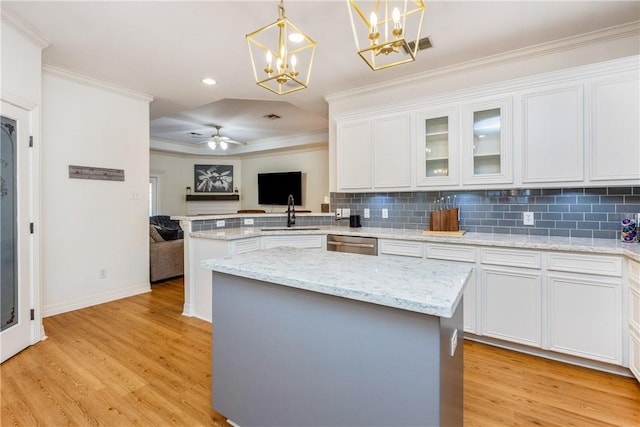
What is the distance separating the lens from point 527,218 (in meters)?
3.02

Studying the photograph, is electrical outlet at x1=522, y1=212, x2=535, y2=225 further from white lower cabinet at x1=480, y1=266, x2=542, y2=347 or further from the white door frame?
the white door frame

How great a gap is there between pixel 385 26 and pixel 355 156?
2.26 meters

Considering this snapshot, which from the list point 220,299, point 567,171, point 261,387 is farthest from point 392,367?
point 567,171

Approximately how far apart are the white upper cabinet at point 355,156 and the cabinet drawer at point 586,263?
186 cm

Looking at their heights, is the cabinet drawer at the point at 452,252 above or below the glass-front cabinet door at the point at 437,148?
below

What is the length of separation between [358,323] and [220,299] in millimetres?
854

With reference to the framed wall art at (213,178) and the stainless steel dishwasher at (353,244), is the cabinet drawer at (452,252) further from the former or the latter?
the framed wall art at (213,178)

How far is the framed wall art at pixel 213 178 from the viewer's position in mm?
8859

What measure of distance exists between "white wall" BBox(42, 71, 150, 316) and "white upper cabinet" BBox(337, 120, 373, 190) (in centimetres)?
271

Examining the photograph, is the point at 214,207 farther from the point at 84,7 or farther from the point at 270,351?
the point at 270,351

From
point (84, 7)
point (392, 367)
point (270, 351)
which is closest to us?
point (392, 367)

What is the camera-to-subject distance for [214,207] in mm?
9062

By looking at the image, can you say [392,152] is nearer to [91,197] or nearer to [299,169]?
[91,197]

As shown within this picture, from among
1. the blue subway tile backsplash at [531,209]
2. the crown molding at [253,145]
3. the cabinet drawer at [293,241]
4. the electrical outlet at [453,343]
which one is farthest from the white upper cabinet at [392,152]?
the crown molding at [253,145]
